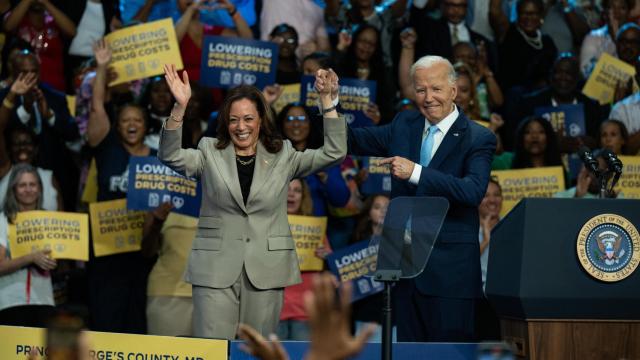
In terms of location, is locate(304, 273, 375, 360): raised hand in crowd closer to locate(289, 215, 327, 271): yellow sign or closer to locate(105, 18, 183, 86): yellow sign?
locate(289, 215, 327, 271): yellow sign

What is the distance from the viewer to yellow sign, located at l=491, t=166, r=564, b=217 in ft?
22.2

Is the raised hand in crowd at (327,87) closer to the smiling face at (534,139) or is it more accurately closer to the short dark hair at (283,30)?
the smiling face at (534,139)

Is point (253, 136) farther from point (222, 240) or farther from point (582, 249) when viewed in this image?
point (582, 249)

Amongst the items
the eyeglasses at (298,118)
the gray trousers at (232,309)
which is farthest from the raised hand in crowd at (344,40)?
the gray trousers at (232,309)

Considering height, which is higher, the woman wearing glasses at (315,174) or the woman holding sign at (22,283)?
the woman wearing glasses at (315,174)

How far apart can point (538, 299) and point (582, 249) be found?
23 centimetres

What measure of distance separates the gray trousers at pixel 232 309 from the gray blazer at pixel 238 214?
0.04 meters

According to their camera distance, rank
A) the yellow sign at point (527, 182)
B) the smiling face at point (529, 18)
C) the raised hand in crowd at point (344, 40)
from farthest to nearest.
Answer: the smiling face at point (529, 18) → the raised hand in crowd at point (344, 40) → the yellow sign at point (527, 182)

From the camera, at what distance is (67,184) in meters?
7.28

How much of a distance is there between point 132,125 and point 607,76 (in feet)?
11.1

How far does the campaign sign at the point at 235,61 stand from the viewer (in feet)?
23.5

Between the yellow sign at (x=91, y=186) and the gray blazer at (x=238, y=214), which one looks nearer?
the gray blazer at (x=238, y=214)

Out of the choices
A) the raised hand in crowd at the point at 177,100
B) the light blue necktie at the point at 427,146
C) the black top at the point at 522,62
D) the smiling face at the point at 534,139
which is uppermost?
the black top at the point at 522,62

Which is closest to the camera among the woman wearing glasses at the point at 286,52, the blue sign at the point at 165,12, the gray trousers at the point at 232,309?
the gray trousers at the point at 232,309
